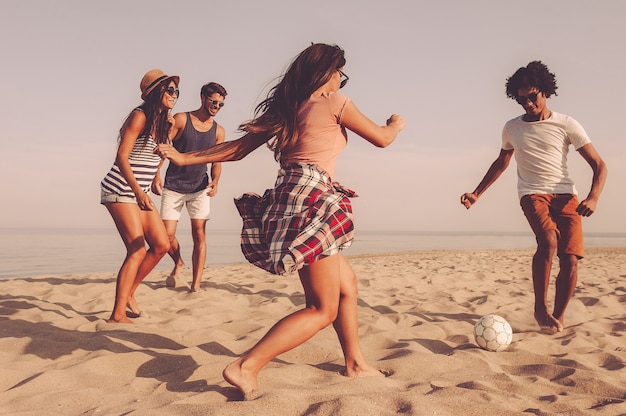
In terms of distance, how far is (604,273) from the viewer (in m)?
8.12

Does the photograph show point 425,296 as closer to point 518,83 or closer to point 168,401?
point 518,83

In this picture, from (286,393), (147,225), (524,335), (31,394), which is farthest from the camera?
(147,225)

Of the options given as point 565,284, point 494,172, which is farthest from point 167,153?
point 565,284

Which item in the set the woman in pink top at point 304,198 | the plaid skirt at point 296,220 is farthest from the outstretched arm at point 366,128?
the plaid skirt at point 296,220

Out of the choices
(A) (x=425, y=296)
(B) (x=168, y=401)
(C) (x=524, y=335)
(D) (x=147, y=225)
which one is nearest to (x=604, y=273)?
(A) (x=425, y=296)

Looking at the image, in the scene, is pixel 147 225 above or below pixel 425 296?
above

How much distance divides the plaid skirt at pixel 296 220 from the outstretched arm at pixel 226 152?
21 centimetres

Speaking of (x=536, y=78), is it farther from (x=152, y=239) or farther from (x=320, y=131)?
(x=152, y=239)

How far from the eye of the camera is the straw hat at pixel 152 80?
4.09 m

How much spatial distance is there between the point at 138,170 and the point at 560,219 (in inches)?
139

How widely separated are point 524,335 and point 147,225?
312 centimetres

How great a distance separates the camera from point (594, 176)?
13.6 ft

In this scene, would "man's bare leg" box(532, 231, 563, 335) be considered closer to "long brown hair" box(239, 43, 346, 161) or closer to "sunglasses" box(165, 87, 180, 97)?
"long brown hair" box(239, 43, 346, 161)

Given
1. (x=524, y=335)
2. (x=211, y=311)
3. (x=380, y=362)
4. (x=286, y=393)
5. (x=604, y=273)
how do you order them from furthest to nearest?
(x=604, y=273) → (x=211, y=311) → (x=524, y=335) → (x=380, y=362) → (x=286, y=393)
